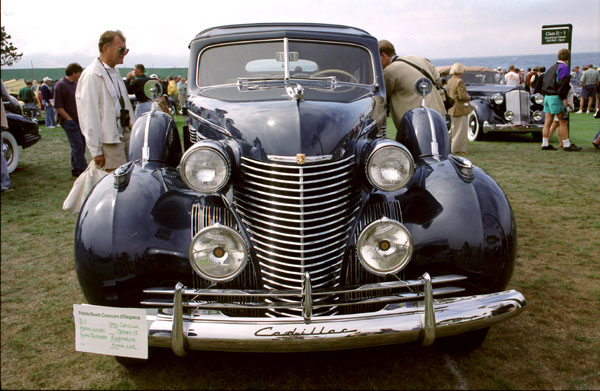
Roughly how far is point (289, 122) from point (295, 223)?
0.53 m

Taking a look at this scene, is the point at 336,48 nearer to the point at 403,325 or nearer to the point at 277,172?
the point at 277,172

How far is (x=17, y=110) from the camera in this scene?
945cm

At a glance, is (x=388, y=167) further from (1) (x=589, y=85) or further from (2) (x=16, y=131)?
(1) (x=589, y=85)

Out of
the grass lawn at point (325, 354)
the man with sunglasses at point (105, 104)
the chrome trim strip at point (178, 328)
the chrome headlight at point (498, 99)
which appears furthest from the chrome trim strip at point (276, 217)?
the chrome headlight at point (498, 99)

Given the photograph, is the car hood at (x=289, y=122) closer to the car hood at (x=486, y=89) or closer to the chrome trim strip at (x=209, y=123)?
the chrome trim strip at (x=209, y=123)

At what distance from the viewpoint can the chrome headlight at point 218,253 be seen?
231 cm

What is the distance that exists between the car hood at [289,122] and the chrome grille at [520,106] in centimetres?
996

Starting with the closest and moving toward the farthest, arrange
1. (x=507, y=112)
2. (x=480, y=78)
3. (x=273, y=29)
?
1. (x=273, y=29)
2. (x=507, y=112)
3. (x=480, y=78)

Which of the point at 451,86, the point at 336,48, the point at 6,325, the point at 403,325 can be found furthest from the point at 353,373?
the point at 451,86

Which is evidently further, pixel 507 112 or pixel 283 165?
pixel 507 112

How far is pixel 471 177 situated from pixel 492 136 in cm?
1148

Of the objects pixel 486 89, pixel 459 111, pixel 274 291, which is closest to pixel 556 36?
pixel 486 89

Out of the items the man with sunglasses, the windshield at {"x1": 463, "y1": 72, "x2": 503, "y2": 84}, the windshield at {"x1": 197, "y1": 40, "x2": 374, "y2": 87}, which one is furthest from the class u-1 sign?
the man with sunglasses

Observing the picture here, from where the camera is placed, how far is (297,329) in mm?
2129
